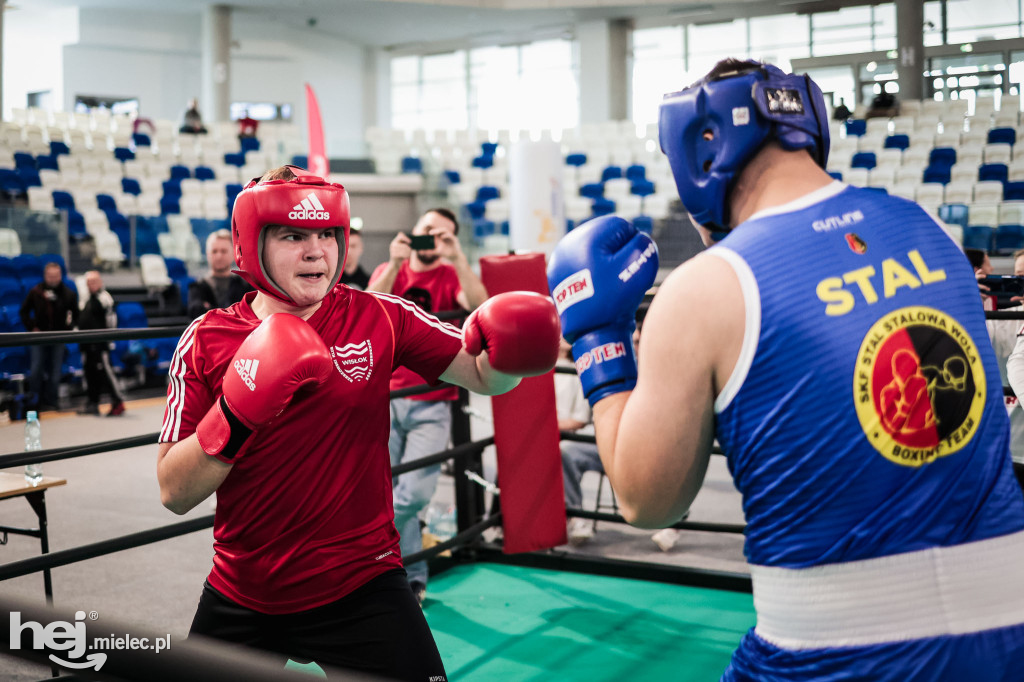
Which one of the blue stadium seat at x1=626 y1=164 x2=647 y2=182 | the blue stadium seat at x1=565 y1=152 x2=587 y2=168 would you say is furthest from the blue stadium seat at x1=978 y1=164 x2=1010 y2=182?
the blue stadium seat at x1=565 y1=152 x2=587 y2=168

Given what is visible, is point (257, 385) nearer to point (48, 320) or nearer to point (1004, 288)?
point (1004, 288)

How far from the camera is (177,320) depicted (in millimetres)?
10180

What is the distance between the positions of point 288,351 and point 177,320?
9.43 metres

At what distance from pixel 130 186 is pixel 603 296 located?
41.6 ft

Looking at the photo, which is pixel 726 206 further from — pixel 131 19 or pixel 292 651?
pixel 131 19

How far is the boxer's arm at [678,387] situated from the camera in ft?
3.30

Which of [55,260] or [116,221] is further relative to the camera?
[116,221]

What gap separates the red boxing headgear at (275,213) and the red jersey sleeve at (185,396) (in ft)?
0.59

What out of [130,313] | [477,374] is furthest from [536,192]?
[130,313]

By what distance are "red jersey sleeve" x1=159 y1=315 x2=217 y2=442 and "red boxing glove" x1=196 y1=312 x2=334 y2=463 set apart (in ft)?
0.37

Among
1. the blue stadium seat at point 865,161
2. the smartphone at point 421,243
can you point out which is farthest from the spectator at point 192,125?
the smartphone at point 421,243

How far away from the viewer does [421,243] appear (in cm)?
361

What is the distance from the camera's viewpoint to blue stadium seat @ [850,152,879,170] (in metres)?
12.9

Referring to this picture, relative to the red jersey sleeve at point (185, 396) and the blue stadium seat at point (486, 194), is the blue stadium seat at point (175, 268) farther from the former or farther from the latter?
the red jersey sleeve at point (185, 396)
